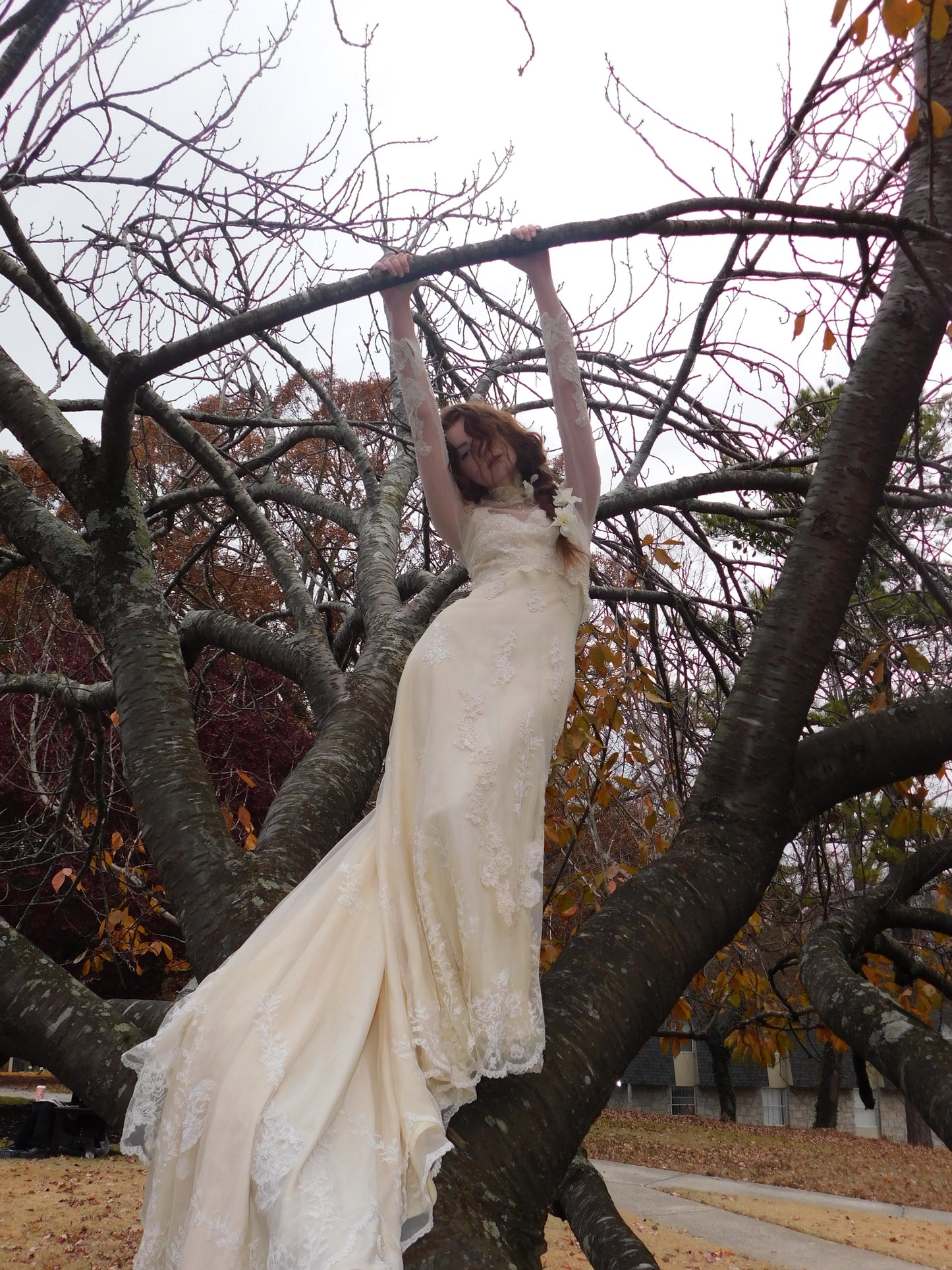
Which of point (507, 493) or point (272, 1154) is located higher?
point (507, 493)

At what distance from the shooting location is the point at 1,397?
2430 mm

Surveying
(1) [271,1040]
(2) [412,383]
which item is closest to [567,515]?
(2) [412,383]

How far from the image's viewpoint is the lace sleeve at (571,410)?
2389 mm

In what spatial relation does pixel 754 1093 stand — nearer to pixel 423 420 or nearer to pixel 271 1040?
pixel 423 420

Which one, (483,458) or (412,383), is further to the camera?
(483,458)

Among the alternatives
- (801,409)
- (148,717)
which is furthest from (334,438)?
(148,717)

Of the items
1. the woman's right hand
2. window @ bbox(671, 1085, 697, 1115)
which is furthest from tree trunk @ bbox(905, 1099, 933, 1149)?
the woman's right hand

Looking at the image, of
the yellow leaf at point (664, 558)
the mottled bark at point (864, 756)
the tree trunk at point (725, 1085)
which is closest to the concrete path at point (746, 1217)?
the yellow leaf at point (664, 558)

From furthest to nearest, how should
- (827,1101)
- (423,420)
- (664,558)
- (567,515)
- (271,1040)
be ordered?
(827,1101)
(664,558)
(423,420)
(567,515)
(271,1040)

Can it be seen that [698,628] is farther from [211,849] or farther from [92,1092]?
[92,1092]

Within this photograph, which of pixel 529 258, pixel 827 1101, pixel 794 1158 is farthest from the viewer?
pixel 827 1101

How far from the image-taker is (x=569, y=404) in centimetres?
239

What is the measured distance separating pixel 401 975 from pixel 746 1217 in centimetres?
774

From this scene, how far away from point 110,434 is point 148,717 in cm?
64
